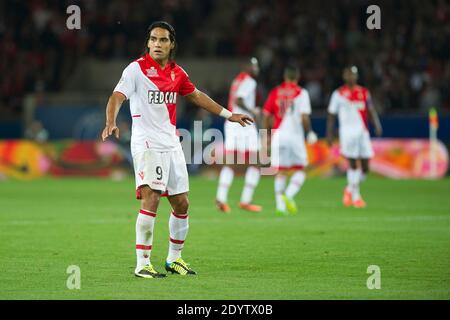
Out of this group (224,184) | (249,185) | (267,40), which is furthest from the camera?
(267,40)

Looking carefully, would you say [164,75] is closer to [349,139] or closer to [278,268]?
[278,268]

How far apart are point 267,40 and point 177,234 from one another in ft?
73.1

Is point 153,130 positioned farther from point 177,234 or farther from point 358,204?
point 358,204

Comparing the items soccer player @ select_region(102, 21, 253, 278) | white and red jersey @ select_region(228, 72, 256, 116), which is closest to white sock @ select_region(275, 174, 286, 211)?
white and red jersey @ select_region(228, 72, 256, 116)

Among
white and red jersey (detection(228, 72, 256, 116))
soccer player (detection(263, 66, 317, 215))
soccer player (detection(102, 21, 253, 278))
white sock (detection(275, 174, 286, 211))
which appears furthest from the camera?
white and red jersey (detection(228, 72, 256, 116))

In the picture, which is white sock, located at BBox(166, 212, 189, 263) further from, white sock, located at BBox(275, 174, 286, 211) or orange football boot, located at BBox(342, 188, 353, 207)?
orange football boot, located at BBox(342, 188, 353, 207)

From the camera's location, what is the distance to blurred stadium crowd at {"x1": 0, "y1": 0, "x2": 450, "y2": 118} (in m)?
28.1

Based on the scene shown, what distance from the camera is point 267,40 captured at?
31.5m

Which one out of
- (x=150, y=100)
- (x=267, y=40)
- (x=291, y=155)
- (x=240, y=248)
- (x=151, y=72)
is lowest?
(x=240, y=248)

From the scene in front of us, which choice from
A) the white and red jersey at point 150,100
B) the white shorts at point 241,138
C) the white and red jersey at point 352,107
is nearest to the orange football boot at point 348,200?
the white and red jersey at point 352,107

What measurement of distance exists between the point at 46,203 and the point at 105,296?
35.1ft

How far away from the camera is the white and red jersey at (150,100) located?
9.28 m

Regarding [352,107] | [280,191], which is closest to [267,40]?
[352,107]

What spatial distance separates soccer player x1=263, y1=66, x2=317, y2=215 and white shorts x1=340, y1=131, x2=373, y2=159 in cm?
137
